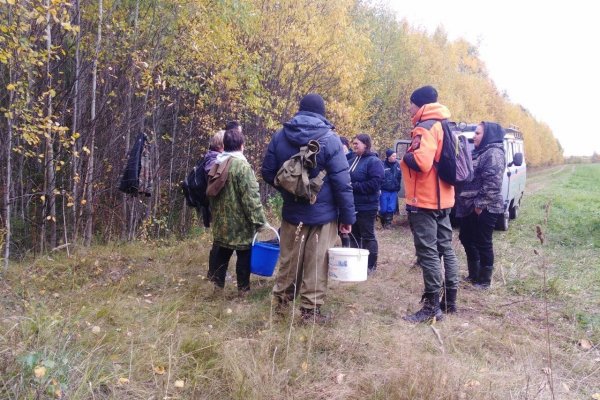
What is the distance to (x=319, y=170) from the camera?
386 centimetres

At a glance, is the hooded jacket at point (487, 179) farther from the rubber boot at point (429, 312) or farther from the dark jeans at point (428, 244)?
the rubber boot at point (429, 312)

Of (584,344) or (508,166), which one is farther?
(508,166)

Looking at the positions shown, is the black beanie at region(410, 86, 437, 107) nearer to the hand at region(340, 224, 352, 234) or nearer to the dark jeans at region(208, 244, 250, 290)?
the hand at region(340, 224, 352, 234)

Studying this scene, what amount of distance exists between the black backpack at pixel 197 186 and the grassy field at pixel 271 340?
87cm

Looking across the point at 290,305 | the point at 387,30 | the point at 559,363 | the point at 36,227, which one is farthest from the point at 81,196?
the point at 387,30

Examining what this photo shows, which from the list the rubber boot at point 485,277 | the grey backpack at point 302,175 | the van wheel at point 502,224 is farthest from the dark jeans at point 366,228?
the van wheel at point 502,224

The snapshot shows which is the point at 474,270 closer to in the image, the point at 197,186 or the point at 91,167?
the point at 197,186

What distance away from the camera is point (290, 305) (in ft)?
13.6

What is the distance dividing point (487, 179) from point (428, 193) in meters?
1.51

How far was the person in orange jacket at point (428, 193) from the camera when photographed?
412 cm

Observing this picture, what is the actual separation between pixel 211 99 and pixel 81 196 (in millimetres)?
2929

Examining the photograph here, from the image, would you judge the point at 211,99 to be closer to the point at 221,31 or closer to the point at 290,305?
the point at 221,31

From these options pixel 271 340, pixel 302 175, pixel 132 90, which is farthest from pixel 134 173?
pixel 271 340

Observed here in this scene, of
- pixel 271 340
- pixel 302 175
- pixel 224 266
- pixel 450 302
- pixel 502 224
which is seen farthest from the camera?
pixel 502 224
